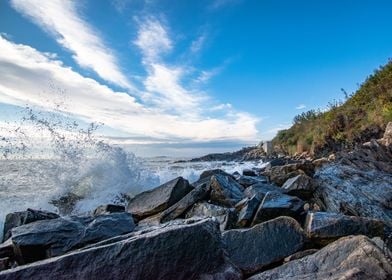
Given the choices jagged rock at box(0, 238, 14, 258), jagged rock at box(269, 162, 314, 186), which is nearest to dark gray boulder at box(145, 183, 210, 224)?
jagged rock at box(0, 238, 14, 258)

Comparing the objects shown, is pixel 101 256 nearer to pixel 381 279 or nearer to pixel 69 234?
pixel 69 234

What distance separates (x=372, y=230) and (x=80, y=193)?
7.40 m

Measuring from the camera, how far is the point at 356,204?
539 centimetres

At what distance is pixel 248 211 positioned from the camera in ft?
16.1

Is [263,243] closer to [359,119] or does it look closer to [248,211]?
[248,211]

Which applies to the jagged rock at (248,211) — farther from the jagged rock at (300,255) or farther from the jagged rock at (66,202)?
the jagged rock at (66,202)

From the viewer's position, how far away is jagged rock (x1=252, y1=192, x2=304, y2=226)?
15.7 feet

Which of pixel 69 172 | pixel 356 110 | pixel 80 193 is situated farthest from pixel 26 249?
pixel 356 110

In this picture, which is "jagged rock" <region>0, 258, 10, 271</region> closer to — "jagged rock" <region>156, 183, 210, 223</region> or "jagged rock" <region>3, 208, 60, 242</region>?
"jagged rock" <region>3, 208, 60, 242</region>

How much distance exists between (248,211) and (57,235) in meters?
2.42

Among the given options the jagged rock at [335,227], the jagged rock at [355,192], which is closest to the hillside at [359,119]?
the jagged rock at [355,192]

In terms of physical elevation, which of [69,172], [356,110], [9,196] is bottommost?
[9,196]

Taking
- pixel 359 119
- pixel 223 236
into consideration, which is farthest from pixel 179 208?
pixel 359 119

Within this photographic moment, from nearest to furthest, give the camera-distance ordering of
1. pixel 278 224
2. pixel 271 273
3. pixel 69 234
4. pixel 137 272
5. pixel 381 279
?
1. pixel 381 279
2. pixel 137 272
3. pixel 271 273
4. pixel 278 224
5. pixel 69 234
